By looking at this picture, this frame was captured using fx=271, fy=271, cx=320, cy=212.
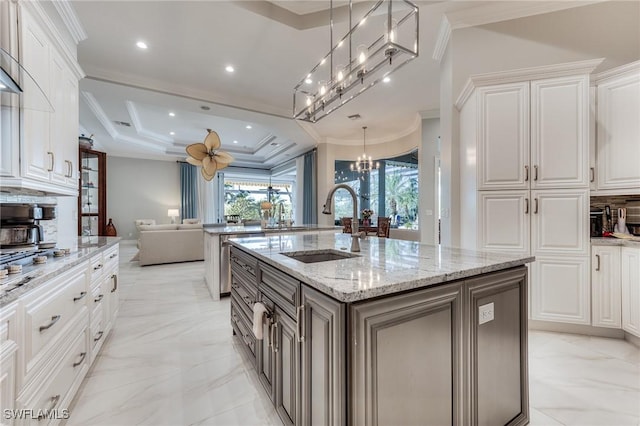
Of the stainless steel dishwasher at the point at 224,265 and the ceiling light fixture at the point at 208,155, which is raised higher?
the ceiling light fixture at the point at 208,155

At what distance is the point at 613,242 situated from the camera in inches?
91.5

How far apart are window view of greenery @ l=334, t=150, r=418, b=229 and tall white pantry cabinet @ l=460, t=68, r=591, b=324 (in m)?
4.23

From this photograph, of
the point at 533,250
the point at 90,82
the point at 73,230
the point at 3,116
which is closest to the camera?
the point at 3,116

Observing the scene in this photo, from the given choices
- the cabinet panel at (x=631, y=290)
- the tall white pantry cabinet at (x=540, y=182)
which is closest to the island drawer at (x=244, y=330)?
the tall white pantry cabinet at (x=540, y=182)

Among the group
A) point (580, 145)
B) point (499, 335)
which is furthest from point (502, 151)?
point (499, 335)

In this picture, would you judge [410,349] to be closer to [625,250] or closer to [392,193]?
[625,250]

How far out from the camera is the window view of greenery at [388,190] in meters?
6.98

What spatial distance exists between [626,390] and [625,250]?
116cm

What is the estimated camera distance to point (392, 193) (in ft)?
24.3

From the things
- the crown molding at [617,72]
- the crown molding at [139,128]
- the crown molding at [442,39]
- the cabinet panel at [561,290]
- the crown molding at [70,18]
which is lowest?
the cabinet panel at [561,290]

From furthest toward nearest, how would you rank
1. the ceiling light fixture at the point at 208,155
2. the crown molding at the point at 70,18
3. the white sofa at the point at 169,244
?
the white sofa at the point at 169,244, the ceiling light fixture at the point at 208,155, the crown molding at the point at 70,18

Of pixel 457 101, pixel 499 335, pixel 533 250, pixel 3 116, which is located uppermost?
pixel 457 101

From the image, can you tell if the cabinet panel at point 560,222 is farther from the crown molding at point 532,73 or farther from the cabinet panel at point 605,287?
the crown molding at point 532,73

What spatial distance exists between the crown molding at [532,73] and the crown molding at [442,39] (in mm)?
778
